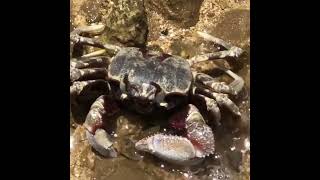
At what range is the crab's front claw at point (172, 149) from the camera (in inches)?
137

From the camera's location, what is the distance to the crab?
3549 millimetres

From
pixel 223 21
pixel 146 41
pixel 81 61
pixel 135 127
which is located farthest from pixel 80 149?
pixel 223 21

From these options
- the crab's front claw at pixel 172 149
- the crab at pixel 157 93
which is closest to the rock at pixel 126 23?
the crab at pixel 157 93

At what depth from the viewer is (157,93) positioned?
366 cm

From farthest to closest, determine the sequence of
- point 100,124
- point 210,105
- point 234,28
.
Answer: point 234,28
point 210,105
point 100,124

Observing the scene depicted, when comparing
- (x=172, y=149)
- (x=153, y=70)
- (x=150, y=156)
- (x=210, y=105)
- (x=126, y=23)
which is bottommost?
(x=150, y=156)

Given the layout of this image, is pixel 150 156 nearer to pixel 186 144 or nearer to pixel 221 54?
pixel 186 144

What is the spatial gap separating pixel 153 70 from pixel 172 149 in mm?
Answer: 575

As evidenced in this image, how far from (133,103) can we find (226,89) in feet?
2.23

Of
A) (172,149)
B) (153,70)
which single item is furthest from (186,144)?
(153,70)

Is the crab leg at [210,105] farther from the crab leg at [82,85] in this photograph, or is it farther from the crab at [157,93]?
the crab leg at [82,85]

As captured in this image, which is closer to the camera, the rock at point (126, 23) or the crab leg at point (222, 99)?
the crab leg at point (222, 99)

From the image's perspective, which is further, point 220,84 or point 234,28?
point 234,28

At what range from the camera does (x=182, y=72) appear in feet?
12.5
